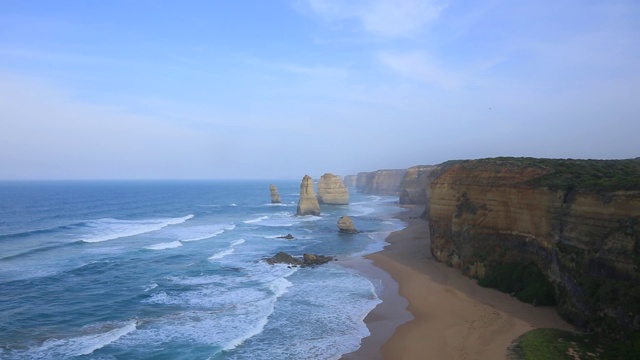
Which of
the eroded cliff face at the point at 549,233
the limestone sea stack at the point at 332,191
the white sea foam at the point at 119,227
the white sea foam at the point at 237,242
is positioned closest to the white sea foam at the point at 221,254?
the white sea foam at the point at 237,242

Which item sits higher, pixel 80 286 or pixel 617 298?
pixel 617 298

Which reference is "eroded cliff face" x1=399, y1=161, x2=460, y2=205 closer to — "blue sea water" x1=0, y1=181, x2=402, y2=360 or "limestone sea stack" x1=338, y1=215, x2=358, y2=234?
"limestone sea stack" x1=338, y1=215, x2=358, y2=234

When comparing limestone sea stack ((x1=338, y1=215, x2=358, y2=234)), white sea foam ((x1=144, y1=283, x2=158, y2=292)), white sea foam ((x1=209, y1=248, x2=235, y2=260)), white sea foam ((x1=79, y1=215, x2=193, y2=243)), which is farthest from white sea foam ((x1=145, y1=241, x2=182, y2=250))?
limestone sea stack ((x1=338, y1=215, x2=358, y2=234))

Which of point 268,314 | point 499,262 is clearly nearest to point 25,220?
point 268,314

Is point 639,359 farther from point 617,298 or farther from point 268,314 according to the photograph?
point 268,314

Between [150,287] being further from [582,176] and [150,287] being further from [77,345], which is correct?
[582,176]

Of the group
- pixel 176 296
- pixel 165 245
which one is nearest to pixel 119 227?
pixel 165 245
